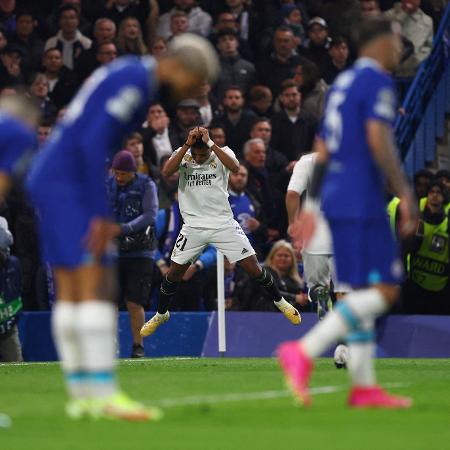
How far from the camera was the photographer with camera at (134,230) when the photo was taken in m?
17.1

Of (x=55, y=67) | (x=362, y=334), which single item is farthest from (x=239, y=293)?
(x=362, y=334)

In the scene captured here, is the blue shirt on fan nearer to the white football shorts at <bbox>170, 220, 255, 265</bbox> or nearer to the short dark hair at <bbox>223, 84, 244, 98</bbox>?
the white football shorts at <bbox>170, 220, 255, 265</bbox>

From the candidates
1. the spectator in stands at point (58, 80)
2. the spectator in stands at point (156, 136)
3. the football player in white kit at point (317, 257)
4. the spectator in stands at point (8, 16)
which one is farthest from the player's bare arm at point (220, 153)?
the spectator in stands at point (8, 16)

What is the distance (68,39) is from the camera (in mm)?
21406

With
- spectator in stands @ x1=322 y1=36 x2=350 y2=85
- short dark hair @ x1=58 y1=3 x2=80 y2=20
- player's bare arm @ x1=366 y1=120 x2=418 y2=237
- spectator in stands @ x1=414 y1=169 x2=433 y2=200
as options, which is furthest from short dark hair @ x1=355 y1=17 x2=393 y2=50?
spectator in stands @ x1=322 y1=36 x2=350 y2=85

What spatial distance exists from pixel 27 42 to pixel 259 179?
438 cm

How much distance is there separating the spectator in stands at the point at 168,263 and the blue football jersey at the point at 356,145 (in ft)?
31.1

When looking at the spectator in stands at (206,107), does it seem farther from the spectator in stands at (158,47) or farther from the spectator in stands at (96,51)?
the spectator in stands at (96,51)

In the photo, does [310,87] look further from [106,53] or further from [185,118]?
[106,53]

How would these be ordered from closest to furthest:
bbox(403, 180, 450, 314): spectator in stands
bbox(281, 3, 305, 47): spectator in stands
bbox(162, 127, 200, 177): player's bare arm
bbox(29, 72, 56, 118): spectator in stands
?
bbox(162, 127, 200, 177): player's bare arm → bbox(403, 180, 450, 314): spectator in stands → bbox(29, 72, 56, 118): spectator in stands → bbox(281, 3, 305, 47): spectator in stands

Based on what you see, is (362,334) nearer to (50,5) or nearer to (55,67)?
(55,67)

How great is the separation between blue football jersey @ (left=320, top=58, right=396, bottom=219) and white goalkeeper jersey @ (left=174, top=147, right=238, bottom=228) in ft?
24.1

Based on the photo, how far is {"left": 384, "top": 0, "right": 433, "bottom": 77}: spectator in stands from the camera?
22375 millimetres

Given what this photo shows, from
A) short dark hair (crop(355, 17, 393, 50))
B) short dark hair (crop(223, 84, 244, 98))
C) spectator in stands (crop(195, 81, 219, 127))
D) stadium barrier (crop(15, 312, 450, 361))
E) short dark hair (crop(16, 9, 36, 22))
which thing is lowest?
stadium barrier (crop(15, 312, 450, 361))
